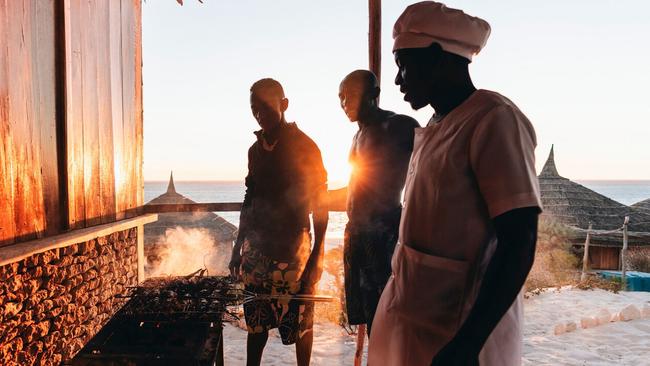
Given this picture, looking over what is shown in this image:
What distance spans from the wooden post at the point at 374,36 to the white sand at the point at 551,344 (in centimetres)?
354

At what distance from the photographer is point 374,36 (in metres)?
4.61

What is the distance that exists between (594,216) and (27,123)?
69.5 feet

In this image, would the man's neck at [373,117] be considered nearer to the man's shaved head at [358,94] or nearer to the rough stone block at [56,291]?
the man's shaved head at [358,94]

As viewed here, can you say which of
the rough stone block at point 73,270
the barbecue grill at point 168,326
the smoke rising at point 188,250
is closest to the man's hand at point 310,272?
the barbecue grill at point 168,326

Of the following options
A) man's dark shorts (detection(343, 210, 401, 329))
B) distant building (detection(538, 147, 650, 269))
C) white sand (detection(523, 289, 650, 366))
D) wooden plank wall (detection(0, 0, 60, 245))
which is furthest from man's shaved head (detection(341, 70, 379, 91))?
distant building (detection(538, 147, 650, 269))

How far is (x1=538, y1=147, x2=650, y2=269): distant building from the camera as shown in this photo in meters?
16.9

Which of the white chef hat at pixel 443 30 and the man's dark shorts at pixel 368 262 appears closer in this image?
the white chef hat at pixel 443 30

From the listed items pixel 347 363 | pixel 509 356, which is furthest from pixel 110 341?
pixel 347 363

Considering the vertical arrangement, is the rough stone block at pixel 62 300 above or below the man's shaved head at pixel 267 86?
below

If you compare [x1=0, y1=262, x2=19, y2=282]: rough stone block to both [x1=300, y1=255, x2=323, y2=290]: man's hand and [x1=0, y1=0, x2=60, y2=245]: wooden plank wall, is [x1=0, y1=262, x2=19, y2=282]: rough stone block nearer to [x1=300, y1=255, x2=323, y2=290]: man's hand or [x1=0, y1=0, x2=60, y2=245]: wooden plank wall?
[x1=0, y1=0, x2=60, y2=245]: wooden plank wall

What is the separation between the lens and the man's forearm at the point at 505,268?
122 cm

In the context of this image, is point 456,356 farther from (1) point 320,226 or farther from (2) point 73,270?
(2) point 73,270

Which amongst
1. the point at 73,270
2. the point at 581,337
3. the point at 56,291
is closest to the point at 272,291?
the point at 56,291

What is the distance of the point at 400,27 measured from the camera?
1526mm
